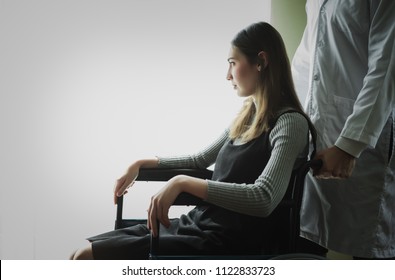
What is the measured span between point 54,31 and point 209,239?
0.65 metres

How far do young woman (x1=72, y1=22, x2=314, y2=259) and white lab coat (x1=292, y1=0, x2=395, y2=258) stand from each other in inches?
4.6

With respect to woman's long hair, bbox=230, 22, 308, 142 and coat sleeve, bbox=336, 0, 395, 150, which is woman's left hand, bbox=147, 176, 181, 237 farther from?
coat sleeve, bbox=336, 0, 395, 150

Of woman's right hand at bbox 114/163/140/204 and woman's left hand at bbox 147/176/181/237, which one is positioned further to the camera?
woman's right hand at bbox 114/163/140/204

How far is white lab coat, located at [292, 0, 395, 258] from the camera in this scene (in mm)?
787

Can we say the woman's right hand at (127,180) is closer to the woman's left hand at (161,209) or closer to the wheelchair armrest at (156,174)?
the wheelchair armrest at (156,174)

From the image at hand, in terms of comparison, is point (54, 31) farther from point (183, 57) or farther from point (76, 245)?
point (76, 245)

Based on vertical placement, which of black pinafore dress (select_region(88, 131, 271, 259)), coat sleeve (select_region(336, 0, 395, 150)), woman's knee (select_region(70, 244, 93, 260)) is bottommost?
woman's knee (select_region(70, 244, 93, 260))

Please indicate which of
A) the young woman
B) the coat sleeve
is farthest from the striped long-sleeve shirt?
the coat sleeve

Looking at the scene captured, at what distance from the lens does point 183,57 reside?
1021 mm

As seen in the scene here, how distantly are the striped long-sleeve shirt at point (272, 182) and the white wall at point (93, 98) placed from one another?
0.29 m

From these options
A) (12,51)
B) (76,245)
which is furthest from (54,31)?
(76,245)

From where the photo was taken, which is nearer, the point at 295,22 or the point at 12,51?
the point at 12,51

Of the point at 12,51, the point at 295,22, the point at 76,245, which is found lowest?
the point at 76,245

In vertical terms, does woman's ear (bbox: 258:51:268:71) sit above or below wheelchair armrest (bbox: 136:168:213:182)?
above
